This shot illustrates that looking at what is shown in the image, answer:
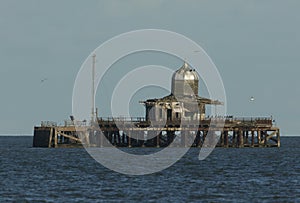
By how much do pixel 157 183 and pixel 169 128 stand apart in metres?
54.8

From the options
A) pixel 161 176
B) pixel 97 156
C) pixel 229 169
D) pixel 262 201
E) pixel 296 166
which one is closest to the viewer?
pixel 262 201

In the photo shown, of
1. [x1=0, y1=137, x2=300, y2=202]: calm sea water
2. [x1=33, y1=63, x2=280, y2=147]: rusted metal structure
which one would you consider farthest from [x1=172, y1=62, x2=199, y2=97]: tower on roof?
[x1=0, y1=137, x2=300, y2=202]: calm sea water

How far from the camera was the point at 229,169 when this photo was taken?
3140 inches

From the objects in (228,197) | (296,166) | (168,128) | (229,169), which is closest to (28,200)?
(228,197)

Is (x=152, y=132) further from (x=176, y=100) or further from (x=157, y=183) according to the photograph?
(x=157, y=183)

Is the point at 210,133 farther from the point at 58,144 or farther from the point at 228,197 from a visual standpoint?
the point at 228,197

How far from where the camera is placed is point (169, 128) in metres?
120

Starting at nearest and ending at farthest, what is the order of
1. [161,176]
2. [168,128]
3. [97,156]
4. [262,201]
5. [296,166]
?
1. [262,201]
2. [161,176]
3. [296,166]
4. [97,156]
5. [168,128]

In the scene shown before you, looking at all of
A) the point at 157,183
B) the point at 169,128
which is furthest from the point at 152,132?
the point at 157,183

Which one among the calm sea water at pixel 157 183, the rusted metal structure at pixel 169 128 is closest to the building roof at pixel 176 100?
the rusted metal structure at pixel 169 128

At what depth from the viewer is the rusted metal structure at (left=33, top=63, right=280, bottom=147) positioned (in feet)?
395

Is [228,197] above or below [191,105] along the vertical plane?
below

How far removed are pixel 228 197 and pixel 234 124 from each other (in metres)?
64.5

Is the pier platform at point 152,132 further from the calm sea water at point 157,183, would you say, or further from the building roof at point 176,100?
the calm sea water at point 157,183
